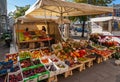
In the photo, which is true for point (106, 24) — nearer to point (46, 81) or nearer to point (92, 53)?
point (92, 53)

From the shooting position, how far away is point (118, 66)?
4.87m

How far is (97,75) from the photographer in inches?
158

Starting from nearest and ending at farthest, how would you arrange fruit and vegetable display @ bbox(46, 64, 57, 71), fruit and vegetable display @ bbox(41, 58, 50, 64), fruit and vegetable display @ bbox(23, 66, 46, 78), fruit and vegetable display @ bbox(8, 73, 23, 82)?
fruit and vegetable display @ bbox(8, 73, 23, 82) → fruit and vegetable display @ bbox(23, 66, 46, 78) → fruit and vegetable display @ bbox(46, 64, 57, 71) → fruit and vegetable display @ bbox(41, 58, 50, 64)

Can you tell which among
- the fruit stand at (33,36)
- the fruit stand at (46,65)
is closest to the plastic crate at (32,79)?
the fruit stand at (46,65)

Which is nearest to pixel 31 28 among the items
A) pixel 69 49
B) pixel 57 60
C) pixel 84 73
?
pixel 69 49

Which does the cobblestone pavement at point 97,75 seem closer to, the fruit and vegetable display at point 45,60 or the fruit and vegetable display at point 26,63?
the fruit and vegetable display at point 45,60

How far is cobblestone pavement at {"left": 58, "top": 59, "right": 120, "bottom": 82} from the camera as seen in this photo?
12.2 feet

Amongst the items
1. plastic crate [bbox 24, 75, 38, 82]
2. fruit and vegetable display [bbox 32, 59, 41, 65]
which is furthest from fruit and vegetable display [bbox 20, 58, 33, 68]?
plastic crate [bbox 24, 75, 38, 82]

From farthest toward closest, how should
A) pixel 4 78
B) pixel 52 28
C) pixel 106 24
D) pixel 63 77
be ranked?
pixel 106 24, pixel 52 28, pixel 63 77, pixel 4 78

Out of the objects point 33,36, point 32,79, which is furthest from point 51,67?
point 33,36

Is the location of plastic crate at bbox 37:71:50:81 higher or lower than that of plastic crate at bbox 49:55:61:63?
lower

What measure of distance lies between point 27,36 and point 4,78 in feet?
14.0

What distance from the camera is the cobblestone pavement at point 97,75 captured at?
12.2 feet

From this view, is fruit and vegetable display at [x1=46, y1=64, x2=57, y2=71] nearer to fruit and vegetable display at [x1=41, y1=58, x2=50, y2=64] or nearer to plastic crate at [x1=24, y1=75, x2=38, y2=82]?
fruit and vegetable display at [x1=41, y1=58, x2=50, y2=64]
